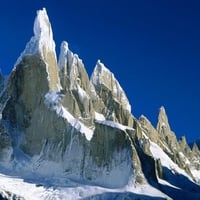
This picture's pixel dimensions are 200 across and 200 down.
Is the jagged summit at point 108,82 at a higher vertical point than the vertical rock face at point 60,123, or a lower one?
higher

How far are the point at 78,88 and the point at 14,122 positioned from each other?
15.4 metres

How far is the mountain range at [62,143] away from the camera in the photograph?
133 meters

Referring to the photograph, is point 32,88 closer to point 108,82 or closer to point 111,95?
point 111,95

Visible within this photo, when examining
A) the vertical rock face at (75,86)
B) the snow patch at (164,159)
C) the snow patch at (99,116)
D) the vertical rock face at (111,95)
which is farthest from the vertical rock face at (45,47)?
the snow patch at (164,159)

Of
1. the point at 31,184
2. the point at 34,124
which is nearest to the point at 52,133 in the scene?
the point at 34,124

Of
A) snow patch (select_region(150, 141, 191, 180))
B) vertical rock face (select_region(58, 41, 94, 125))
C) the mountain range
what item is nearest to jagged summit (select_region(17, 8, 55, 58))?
the mountain range

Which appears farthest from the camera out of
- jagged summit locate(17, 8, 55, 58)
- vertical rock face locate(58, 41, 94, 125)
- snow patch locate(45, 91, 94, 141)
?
jagged summit locate(17, 8, 55, 58)

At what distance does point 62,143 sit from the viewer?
14125 cm

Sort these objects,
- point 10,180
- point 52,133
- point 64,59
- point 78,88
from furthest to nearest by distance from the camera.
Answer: point 64,59 → point 78,88 → point 52,133 → point 10,180

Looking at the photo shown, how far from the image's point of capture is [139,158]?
141375mm

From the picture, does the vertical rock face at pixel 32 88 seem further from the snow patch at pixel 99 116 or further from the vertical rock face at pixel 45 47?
the snow patch at pixel 99 116

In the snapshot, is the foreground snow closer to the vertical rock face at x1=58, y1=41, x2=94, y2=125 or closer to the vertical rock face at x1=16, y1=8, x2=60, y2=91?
the vertical rock face at x1=58, y1=41, x2=94, y2=125

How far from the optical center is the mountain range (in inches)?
5246

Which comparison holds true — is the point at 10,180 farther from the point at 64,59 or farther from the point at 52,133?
the point at 64,59
